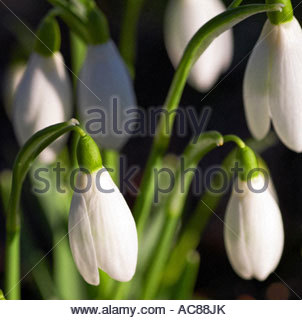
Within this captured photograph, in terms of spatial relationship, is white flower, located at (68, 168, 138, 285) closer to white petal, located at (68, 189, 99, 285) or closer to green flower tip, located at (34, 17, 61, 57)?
white petal, located at (68, 189, 99, 285)

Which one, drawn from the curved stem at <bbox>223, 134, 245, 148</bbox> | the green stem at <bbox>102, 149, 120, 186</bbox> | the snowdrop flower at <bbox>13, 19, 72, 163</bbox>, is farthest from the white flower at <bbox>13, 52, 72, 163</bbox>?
the curved stem at <bbox>223, 134, 245, 148</bbox>

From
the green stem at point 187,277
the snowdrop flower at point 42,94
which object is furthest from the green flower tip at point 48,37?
the green stem at point 187,277

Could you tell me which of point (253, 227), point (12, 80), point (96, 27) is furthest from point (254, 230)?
point (12, 80)

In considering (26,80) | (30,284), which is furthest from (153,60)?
(30,284)

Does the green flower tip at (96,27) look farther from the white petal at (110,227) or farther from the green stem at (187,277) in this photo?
the green stem at (187,277)

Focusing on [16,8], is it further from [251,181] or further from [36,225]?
[251,181]

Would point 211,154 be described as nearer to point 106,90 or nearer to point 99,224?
point 106,90

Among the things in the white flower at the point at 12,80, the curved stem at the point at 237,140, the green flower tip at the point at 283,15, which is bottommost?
the white flower at the point at 12,80
